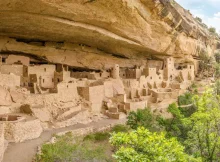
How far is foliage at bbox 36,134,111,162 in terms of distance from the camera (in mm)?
7965

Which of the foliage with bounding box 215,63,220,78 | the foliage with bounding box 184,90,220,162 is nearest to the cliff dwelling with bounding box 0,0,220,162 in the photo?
the foliage with bounding box 184,90,220,162

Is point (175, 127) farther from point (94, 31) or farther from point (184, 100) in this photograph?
point (94, 31)

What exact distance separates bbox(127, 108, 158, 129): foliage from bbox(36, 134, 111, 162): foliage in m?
3.80

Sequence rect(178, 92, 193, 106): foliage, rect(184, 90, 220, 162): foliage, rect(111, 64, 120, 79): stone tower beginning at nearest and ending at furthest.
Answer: rect(184, 90, 220, 162): foliage, rect(111, 64, 120, 79): stone tower, rect(178, 92, 193, 106): foliage

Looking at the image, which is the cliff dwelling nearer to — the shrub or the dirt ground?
the dirt ground

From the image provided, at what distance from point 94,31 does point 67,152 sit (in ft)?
21.7

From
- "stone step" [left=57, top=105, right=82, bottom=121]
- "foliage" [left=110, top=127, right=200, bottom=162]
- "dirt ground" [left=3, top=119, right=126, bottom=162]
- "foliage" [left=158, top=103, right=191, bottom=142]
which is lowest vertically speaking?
"foliage" [left=158, top=103, right=191, bottom=142]

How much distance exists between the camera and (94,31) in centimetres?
1330

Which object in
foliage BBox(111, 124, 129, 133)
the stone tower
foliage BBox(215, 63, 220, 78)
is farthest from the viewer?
foliage BBox(215, 63, 220, 78)

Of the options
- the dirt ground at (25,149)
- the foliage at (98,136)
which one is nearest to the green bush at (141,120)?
the foliage at (98,136)

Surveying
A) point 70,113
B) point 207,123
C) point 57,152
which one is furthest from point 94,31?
point 57,152

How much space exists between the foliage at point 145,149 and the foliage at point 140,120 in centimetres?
657

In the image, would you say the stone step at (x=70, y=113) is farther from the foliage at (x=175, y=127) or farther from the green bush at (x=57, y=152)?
the foliage at (x=175, y=127)

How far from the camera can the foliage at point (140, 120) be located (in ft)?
42.4
